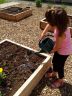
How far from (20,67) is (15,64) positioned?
0.60ft

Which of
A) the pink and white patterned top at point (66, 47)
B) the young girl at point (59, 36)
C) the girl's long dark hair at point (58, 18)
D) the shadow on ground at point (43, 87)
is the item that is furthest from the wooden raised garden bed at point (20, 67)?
the girl's long dark hair at point (58, 18)

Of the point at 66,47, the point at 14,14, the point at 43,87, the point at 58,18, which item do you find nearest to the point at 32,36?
the point at 14,14

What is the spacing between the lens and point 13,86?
135 inches

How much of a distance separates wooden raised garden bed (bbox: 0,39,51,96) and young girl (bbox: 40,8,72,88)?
0.39m

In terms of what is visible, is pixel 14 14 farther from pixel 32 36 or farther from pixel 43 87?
pixel 43 87

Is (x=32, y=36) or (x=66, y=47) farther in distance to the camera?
(x=32, y=36)

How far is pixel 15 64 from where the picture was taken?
13.4 ft

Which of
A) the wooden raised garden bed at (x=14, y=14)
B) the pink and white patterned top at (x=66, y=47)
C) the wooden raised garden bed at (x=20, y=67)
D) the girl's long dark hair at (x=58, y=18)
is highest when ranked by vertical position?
the girl's long dark hair at (x=58, y=18)

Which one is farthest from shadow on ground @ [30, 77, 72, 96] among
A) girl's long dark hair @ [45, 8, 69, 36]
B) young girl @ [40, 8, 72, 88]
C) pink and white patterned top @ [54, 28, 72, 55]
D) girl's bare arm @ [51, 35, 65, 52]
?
girl's long dark hair @ [45, 8, 69, 36]

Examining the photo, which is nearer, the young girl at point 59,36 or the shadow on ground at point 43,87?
the young girl at point 59,36

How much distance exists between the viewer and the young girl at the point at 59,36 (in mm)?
2947

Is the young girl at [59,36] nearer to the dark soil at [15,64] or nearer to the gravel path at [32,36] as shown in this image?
the gravel path at [32,36]

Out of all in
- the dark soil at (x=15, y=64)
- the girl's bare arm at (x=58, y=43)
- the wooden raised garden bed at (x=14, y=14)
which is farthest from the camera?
the wooden raised garden bed at (x=14, y=14)

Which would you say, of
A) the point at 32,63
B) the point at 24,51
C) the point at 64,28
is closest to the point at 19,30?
the point at 24,51
